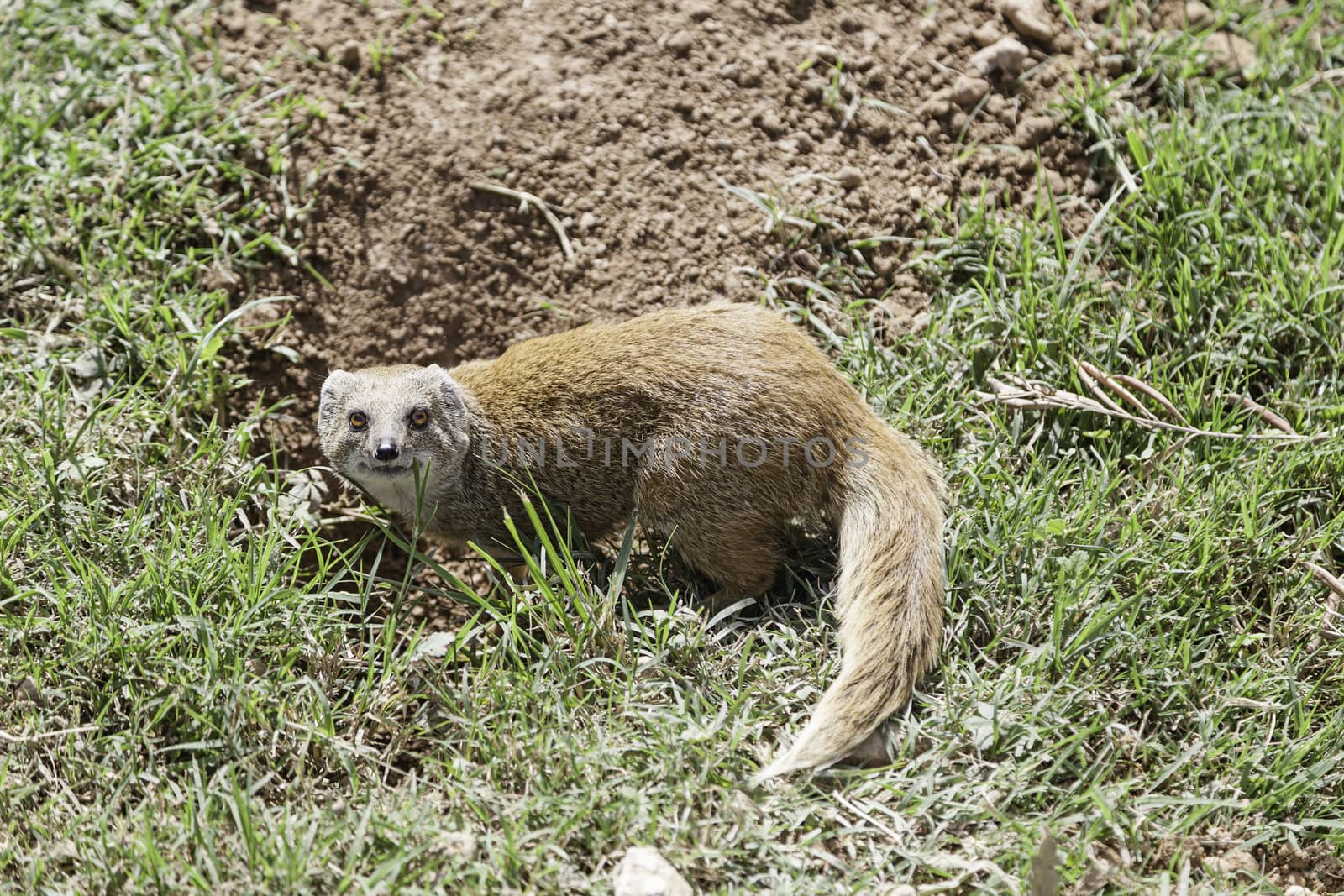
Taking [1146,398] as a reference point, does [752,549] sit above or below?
below

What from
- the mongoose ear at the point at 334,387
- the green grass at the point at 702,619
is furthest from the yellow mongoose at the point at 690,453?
the green grass at the point at 702,619

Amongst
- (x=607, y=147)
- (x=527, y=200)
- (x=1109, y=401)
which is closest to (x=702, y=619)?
(x=1109, y=401)

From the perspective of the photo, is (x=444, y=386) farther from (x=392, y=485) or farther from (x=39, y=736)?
(x=39, y=736)

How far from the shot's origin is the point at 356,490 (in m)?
4.59

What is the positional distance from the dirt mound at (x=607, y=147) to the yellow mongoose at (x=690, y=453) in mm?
587

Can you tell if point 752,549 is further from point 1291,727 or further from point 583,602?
point 1291,727

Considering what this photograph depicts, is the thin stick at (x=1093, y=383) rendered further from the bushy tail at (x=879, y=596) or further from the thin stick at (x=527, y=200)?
the thin stick at (x=527, y=200)

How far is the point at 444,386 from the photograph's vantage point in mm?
4383

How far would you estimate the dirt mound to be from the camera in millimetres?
5004

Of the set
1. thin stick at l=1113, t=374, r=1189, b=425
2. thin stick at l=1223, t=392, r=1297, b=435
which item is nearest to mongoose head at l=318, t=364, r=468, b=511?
thin stick at l=1113, t=374, r=1189, b=425

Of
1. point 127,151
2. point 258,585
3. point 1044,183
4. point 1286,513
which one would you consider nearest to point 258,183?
point 127,151

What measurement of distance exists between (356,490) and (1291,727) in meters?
3.60

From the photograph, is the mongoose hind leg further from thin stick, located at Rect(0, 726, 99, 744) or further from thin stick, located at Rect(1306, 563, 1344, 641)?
thin stick, located at Rect(0, 726, 99, 744)

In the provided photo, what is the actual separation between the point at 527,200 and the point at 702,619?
2202 millimetres
